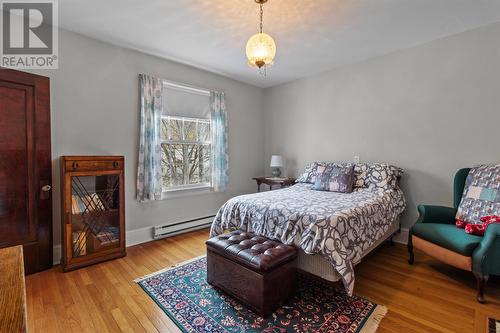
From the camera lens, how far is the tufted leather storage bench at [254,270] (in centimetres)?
176

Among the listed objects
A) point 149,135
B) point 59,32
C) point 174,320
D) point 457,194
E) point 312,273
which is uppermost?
point 59,32

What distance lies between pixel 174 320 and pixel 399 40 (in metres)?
3.76

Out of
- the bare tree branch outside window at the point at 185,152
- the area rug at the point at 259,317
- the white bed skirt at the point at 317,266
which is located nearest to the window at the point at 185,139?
the bare tree branch outside window at the point at 185,152

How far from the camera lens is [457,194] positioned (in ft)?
8.86

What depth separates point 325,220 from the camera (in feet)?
6.54

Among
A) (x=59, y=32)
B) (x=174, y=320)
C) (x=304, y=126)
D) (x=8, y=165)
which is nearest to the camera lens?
(x=174, y=320)

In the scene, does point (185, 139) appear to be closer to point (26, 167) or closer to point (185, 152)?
point (185, 152)

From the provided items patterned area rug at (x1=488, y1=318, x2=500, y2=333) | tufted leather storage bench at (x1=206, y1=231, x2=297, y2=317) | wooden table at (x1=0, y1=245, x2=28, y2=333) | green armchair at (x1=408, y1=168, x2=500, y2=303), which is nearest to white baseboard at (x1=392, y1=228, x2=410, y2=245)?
green armchair at (x1=408, y1=168, x2=500, y2=303)

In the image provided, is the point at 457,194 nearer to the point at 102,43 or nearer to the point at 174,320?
the point at 174,320

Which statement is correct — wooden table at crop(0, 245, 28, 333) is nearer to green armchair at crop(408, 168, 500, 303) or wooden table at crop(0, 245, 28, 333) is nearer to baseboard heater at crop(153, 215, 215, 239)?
baseboard heater at crop(153, 215, 215, 239)

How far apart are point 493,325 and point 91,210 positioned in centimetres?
367

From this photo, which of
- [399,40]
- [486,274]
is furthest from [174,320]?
[399,40]

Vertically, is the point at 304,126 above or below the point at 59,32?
below

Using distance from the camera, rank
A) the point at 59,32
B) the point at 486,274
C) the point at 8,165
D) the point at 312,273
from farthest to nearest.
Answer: the point at 59,32
the point at 8,165
the point at 312,273
the point at 486,274
